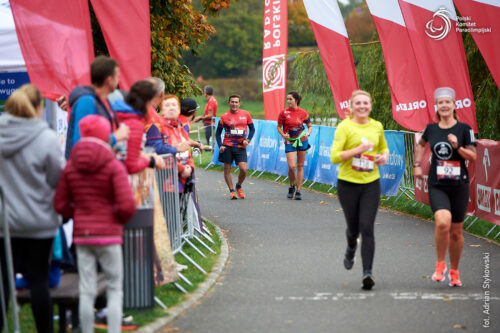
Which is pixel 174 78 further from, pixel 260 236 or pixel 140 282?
pixel 140 282

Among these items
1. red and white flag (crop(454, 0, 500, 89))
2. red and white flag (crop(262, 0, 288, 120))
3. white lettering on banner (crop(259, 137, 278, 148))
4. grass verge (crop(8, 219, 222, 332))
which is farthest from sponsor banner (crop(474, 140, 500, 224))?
white lettering on banner (crop(259, 137, 278, 148))

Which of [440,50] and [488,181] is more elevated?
[440,50]

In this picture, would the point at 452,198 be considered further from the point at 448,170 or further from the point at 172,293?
the point at 172,293

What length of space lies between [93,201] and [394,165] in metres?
10.4

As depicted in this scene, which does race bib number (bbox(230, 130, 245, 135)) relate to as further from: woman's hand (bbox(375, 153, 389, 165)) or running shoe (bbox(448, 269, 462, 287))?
running shoe (bbox(448, 269, 462, 287))

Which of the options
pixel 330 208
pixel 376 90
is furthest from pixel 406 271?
pixel 376 90

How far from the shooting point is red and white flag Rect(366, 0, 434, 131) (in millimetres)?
13172

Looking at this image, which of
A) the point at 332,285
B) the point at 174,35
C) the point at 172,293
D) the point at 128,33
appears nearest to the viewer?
the point at 172,293

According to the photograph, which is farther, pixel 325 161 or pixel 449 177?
pixel 325 161

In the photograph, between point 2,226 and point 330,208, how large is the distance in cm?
997

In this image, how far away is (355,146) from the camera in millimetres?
8250

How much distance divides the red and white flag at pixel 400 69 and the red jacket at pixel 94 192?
8.16 metres

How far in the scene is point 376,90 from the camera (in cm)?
1884

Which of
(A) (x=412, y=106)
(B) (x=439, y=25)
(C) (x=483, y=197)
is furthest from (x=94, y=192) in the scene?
(A) (x=412, y=106)
